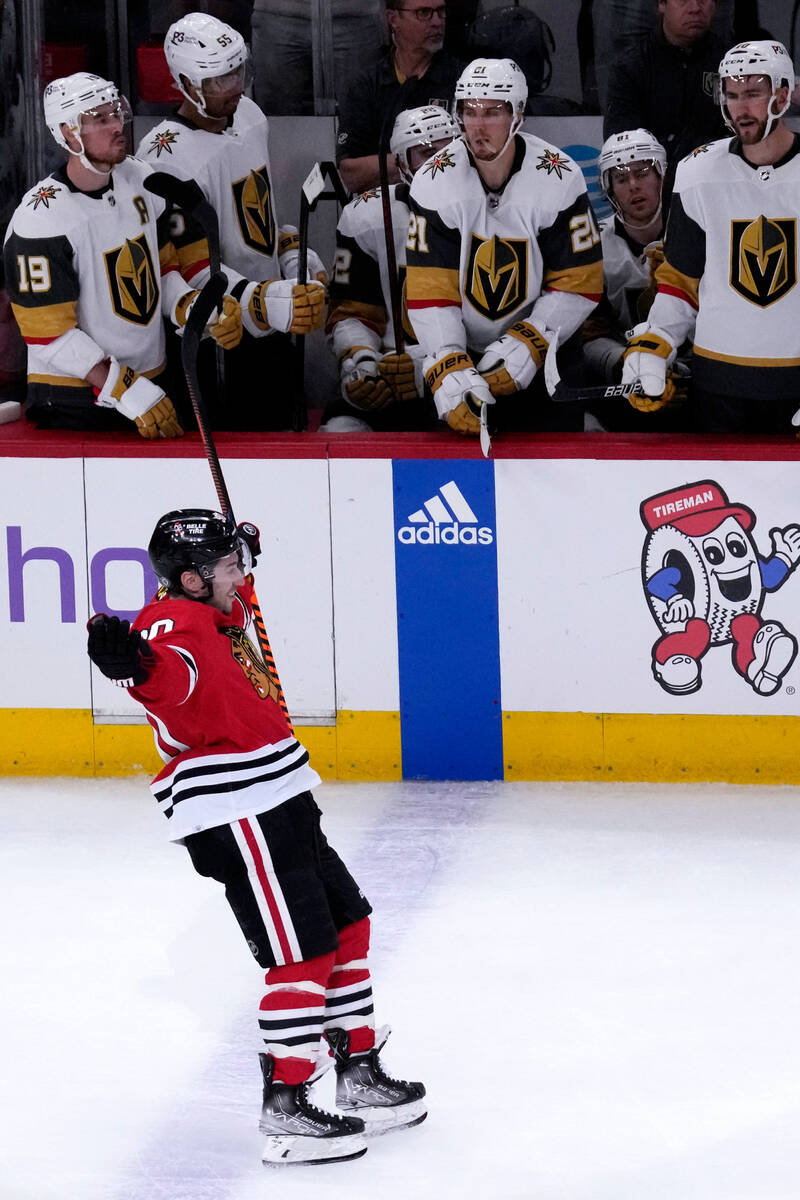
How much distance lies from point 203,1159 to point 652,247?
2.87 meters

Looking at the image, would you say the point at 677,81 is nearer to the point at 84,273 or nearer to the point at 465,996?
the point at 84,273

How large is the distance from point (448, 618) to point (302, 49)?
225cm

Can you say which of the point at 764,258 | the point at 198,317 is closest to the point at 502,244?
the point at 764,258

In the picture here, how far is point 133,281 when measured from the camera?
4660 mm

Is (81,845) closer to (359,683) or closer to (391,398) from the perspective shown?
(359,683)

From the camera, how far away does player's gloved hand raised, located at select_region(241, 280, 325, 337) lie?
474 cm

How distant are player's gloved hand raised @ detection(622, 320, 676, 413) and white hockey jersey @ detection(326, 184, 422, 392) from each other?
74 cm

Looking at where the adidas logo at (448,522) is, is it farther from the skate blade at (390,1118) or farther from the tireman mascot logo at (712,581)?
the skate blade at (390,1118)

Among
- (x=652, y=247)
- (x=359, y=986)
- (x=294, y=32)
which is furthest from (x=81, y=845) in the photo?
(x=294, y=32)

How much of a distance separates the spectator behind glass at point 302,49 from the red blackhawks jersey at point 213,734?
10.7ft

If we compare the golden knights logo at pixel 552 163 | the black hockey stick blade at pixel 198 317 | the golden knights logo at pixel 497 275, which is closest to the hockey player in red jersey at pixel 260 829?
the black hockey stick blade at pixel 198 317

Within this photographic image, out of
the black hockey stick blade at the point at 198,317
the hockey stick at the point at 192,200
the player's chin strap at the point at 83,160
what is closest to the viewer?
the black hockey stick blade at the point at 198,317

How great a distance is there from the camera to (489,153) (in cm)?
448

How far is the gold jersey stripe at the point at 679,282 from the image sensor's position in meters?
4.45
